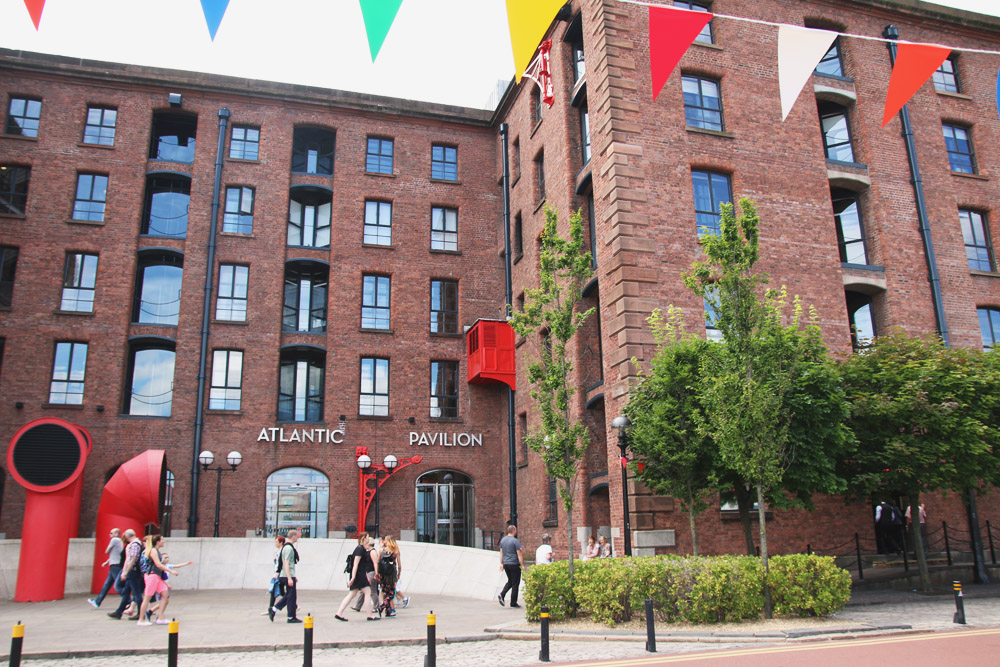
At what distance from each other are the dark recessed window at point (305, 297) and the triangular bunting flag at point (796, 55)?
1832cm

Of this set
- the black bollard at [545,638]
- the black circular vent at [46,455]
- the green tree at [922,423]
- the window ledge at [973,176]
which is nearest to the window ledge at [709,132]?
the green tree at [922,423]

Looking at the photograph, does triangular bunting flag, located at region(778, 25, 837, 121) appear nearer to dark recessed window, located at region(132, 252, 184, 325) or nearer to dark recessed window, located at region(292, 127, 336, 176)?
dark recessed window, located at region(292, 127, 336, 176)

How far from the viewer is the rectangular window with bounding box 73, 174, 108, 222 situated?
89.0ft

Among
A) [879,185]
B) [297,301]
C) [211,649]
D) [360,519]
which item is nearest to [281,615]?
[211,649]

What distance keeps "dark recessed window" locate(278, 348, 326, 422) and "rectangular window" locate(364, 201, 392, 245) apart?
4.97 metres

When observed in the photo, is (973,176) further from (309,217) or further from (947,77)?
(309,217)

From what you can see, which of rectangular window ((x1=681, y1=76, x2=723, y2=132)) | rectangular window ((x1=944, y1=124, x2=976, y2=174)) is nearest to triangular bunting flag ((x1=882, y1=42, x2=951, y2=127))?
rectangular window ((x1=681, y1=76, x2=723, y2=132))

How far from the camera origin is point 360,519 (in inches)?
1014

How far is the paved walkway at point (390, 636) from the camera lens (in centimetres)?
1046

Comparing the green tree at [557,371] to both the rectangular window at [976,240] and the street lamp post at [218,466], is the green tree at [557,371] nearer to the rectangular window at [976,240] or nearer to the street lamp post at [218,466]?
the street lamp post at [218,466]

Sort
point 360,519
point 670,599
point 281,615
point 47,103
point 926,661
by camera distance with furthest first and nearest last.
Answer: point 47,103 → point 360,519 → point 281,615 → point 670,599 → point 926,661

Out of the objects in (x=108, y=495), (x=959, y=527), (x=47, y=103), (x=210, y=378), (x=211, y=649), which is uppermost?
(x=47, y=103)

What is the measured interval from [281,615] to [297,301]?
14944 mm

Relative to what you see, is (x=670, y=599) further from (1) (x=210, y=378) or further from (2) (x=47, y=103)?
(2) (x=47, y=103)
